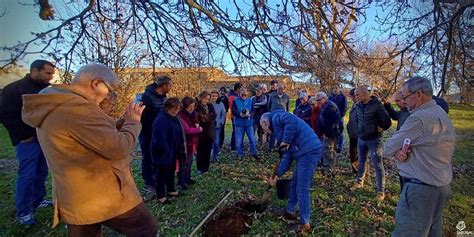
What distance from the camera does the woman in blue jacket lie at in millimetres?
5125

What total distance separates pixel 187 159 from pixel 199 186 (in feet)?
1.84

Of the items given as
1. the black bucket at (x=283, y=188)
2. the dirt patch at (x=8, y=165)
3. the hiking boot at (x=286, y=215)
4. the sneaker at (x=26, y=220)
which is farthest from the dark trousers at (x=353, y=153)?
the dirt patch at (x=8, y=165)

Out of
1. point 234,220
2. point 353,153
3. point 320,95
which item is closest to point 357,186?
point 353,153

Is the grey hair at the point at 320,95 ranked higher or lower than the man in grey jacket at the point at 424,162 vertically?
higher

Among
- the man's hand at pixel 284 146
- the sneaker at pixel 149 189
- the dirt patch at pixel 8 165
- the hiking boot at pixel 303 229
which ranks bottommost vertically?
the dirt patch at pixel 8 165

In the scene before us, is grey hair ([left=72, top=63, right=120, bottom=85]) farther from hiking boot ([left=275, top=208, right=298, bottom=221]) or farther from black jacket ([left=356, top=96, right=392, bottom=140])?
black jacket ([left=356, top=96, right=392, bottom=140])

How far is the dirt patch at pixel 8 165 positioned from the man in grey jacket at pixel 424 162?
845 cm

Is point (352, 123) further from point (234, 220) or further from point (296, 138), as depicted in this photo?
point (234, 220)

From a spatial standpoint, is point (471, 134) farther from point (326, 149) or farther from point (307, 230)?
point (307, 230)

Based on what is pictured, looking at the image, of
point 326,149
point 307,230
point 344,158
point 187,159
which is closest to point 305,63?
point 307,230

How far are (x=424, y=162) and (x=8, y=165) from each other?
945 centimetres

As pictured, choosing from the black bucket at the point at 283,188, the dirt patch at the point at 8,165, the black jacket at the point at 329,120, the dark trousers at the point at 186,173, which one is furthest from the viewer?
the dirt patch at the point at 8,165

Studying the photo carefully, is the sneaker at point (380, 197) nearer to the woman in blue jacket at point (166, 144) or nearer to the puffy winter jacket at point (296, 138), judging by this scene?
the puffy winter jacket at point (296, 138)

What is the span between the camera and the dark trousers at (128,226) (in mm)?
2375
